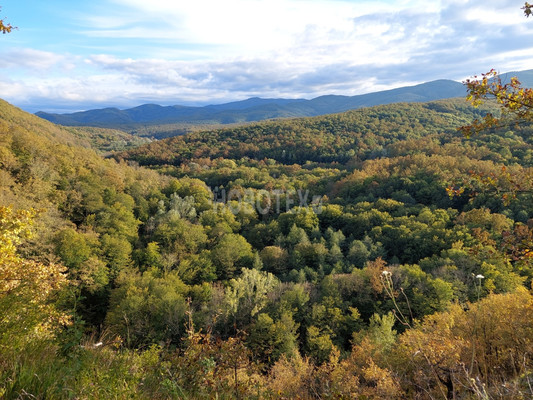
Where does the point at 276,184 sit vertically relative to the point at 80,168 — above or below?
below

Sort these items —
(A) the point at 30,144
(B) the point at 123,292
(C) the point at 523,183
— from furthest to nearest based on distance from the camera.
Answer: (A) the point at 30,144
(B) the point at 123,292
(C) the point at 523,183

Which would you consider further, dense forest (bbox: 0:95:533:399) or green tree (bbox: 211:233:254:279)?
green tree (bbox: 211:233:254:279)

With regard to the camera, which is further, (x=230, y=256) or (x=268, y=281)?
(x=230, y=256)

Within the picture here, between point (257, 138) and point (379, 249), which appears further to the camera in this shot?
point (257, 138)

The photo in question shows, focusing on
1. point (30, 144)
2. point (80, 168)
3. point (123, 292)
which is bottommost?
point (123, 292)

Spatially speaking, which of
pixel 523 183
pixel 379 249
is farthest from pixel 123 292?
pixel 379 249

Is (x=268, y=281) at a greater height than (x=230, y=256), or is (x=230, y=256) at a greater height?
(x=268, y=281)

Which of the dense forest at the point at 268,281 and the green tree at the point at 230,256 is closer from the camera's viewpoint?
the dense forest at the point at 268,281

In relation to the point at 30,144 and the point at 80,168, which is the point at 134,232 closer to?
the point at 80,168
